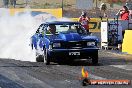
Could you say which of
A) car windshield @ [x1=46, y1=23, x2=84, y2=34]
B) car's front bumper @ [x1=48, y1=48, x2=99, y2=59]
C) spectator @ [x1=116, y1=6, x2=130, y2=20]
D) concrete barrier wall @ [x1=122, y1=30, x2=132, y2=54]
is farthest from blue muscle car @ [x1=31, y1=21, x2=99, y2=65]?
spectator @ [x1=116, y1=6, x2=130, y2=20]

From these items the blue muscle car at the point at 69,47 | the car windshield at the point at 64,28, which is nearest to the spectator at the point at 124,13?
the car windshield at the point at 64,28

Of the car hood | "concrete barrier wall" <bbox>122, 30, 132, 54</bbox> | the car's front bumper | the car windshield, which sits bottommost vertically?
"concrete barrier wall" <bbox>122, 30, 132, 54</bbox>

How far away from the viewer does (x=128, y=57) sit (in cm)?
1950

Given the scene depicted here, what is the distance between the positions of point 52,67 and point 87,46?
57.7 inches

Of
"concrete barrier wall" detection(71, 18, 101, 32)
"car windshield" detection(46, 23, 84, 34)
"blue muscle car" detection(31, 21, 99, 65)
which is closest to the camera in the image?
"blue muscle car" detection(31, 21, 99, 65)

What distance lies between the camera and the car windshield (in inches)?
669

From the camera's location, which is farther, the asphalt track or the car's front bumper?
the car's front bumper

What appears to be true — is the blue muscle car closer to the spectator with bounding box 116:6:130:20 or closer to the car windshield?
the car windshield

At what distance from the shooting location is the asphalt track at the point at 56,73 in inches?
444

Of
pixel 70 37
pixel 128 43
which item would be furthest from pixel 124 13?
pixel 70 37

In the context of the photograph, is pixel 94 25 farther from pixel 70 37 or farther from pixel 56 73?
pixel 56 73

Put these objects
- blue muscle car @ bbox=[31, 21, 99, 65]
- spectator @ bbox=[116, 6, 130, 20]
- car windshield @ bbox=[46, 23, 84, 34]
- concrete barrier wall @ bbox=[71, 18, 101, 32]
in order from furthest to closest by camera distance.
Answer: concrete barrier wall @ bbox=[71, 18, 101, 32], spectator @ bbox=[116, 6, 130, 20], car windshield @ bbox=[46, 23, 84, 34], blue muscle car @ bbox=[31, 21, 99, 65]

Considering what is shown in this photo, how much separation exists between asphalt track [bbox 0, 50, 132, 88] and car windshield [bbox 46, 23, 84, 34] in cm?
114

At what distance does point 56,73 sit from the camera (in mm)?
13664
